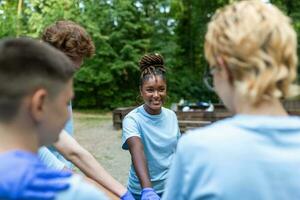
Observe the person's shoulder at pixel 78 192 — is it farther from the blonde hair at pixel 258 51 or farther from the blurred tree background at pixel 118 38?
the blurred tree background at pixel 118 38

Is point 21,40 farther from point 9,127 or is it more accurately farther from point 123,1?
point 123,1

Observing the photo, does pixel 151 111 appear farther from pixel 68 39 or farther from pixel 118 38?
pixel 118 38

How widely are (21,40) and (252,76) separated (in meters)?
0.61

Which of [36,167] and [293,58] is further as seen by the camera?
[293,58]

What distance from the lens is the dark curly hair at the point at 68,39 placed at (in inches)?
92.1

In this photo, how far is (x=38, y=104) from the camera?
3.93ft

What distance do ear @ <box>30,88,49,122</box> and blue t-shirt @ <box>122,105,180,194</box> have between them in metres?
1.62

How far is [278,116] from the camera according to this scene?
4.24 feet

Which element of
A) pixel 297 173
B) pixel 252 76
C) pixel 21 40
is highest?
pixel 21 40

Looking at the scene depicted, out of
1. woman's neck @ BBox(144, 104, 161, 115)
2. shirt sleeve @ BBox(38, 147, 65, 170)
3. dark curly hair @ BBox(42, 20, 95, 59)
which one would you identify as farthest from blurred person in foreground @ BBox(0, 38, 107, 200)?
woman's neck @ BBox(144, 104, 161, 115)

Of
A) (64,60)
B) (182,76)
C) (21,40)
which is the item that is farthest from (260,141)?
(182,76)

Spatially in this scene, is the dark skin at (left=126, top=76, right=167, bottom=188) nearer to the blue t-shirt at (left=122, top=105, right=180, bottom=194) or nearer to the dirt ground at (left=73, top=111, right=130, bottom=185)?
the blue t-shirt at (left=122, top=105, right=180, bottom=194)

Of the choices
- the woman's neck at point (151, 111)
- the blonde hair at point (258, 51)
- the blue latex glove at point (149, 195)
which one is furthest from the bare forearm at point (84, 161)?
the blonde hair at point (258, 51)

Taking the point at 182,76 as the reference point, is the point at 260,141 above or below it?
above
